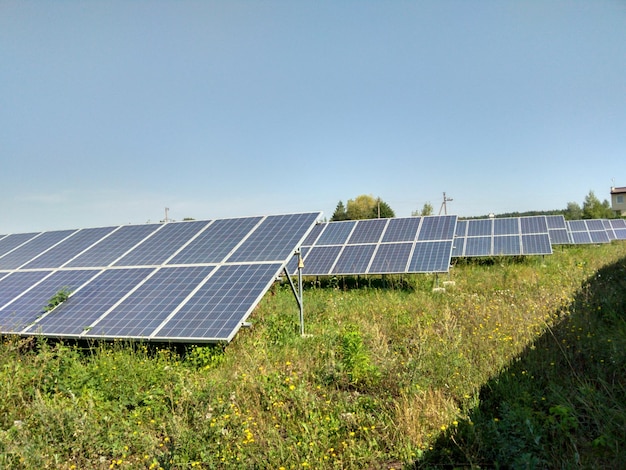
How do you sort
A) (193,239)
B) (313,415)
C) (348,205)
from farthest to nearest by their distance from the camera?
(348,205)
(193,239)
(313,415)

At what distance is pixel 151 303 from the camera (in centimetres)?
763

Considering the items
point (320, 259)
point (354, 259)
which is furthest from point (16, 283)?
point (354, 259)

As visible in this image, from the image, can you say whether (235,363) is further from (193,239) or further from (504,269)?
(504,269)

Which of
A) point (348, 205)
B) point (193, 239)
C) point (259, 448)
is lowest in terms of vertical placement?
point (259, 448)

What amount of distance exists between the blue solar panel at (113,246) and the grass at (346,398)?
2774 millimetres

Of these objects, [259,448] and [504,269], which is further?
[504,269]

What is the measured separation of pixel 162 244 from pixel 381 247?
8.06m

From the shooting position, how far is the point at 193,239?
1048 cm

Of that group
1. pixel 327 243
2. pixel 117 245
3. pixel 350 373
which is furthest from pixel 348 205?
pixel 350 373

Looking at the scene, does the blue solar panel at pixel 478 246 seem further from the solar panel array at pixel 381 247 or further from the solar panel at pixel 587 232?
the solar panel at pixel 587 232

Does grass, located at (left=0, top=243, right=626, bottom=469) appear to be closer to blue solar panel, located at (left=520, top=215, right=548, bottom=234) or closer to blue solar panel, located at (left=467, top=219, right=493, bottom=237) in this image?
blue solar panel, located at (left=520, top=215, right=548, bottom=234)

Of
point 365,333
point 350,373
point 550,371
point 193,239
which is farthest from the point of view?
point 193,239

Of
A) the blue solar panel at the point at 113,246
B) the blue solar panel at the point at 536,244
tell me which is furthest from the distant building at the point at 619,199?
the blue solar panel at the point at 113,246

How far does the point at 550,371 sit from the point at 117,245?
34.0 feet
